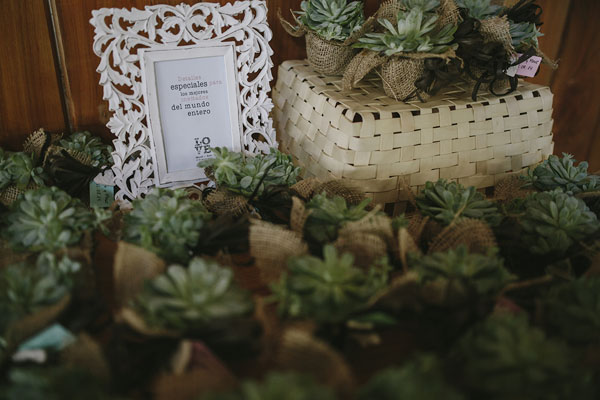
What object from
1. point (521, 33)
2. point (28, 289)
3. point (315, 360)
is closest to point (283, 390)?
point (315, 360)

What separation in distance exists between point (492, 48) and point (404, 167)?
0.84ft

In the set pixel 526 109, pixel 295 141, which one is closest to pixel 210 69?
pixel 295 141

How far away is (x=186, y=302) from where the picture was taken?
466 mm

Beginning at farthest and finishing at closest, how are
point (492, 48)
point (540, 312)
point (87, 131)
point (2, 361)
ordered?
point (87, 131) < point (492, 48) < point (540, 312) < point (2, 361)

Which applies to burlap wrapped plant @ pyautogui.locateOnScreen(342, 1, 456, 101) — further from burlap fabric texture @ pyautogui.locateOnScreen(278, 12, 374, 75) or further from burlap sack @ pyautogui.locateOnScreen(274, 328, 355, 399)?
burlap sack @ pyautogui.locateOnScreen(274, 328, 355, 399)

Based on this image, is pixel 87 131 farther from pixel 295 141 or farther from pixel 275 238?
pixel 275 238

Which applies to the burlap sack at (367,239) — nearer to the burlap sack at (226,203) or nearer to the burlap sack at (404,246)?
the burlap sack at (404,246)

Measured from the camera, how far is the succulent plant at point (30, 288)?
479 millimetres

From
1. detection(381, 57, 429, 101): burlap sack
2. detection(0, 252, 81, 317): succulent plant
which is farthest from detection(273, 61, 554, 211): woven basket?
detection(0, 252, 81, 317): succulent plant

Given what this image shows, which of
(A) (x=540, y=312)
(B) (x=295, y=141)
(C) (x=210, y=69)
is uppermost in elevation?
(C) (x=210, y=69)

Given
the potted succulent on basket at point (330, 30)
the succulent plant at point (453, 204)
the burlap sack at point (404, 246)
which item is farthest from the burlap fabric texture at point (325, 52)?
the burlap sack at point (404, 246)

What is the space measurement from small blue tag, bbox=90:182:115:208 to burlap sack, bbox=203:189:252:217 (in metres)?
0.17

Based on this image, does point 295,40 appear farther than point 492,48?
Yes

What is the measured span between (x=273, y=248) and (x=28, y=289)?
0.90 ft
